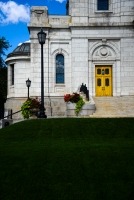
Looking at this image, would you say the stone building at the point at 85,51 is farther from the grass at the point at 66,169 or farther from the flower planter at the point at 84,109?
the grass at the point at 66,169

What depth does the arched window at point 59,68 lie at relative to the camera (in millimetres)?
32312

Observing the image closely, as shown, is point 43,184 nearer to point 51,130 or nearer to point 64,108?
point 51,130

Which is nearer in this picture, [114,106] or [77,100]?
[77,100]

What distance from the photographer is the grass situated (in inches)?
328

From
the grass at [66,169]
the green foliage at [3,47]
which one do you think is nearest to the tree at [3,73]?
the green foliage at [3,47]

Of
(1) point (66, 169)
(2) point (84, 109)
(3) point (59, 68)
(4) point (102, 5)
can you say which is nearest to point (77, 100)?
(2) point (84, 109)

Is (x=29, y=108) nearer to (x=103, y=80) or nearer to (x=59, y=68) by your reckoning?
(x=59, y=68)

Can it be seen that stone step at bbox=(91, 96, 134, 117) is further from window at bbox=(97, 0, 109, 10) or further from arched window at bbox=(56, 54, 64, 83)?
window at bbox=(97, 0, 109, 10)

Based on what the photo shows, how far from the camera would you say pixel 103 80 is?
32.2 m

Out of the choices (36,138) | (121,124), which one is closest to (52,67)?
(121,124)

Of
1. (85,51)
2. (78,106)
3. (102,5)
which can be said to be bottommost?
(78,106)

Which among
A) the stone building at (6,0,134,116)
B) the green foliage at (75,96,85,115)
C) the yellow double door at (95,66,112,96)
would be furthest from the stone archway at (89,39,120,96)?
the green foliage at (75,96,85,115)

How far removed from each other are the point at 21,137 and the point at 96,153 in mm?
5751

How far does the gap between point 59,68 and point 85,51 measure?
93.0 inches
